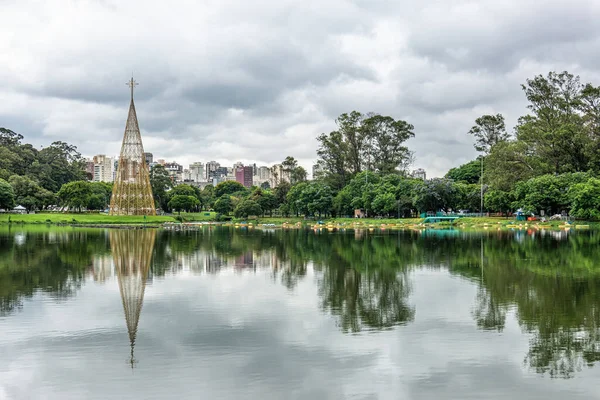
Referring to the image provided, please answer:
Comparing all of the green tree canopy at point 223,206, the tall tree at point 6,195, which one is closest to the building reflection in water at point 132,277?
the tall tree at point 6,195

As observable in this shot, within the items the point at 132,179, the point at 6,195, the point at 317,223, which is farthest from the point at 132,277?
the point at 6,195

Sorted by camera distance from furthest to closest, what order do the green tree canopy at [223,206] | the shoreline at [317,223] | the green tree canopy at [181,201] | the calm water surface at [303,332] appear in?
the green tree canopy at [181,201], the green tree canopy at [223,206], the shoreline at [317,223], the calm water surface at [303,332]

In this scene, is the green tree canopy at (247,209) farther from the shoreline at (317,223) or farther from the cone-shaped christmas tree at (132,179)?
the cone-shaped christmas tree at (132,179)

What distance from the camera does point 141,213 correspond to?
90125mm

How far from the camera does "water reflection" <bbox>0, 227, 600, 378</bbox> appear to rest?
1355 centimetres

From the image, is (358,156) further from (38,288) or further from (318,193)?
(38,288)

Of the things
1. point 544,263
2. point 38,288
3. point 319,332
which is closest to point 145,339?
point 319,332

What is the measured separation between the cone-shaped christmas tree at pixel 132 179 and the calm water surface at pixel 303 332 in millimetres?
61690

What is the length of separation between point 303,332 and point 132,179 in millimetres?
80431

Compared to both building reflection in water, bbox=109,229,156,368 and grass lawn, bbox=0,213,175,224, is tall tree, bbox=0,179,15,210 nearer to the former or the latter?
grass lawn, bbox=0,213,175,224

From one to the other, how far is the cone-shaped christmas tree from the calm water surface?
202 ft

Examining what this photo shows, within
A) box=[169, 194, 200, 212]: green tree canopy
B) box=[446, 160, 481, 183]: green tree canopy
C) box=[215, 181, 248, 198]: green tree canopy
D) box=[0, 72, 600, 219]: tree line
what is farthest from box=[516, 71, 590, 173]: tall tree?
box=[215, 181, 248, 198]: green tree canopy

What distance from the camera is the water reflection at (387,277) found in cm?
1355

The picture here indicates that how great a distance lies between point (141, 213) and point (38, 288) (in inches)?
2842
